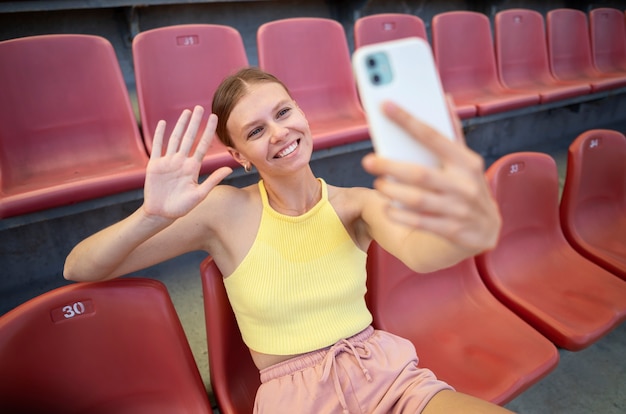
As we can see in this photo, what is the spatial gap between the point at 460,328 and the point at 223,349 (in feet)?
1.91

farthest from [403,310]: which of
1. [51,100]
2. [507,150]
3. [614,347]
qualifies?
[507,150]

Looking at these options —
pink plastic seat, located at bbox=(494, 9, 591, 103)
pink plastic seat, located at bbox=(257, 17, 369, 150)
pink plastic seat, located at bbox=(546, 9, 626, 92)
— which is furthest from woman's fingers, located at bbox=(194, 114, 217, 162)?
pink plastic seat, located at bbox=(546, 9, 626, 92)

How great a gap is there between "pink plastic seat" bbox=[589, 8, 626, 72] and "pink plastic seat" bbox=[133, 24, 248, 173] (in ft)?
8.37

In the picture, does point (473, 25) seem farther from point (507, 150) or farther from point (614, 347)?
point (614, 347)

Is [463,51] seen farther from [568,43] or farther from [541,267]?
[541,267]

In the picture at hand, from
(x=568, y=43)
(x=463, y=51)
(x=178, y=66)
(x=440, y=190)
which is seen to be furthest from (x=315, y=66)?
(x=568, y=43)

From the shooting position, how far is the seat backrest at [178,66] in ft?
5.00

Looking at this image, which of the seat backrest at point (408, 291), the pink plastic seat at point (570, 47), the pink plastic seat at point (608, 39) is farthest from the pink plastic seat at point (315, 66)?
the pink plastic seat at point (608, 39)

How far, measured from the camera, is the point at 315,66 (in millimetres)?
1874

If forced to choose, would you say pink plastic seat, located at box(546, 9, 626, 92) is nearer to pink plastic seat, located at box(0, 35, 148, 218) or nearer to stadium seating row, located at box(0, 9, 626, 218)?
stadium seating row, located at box(0, 9, 626, 218)

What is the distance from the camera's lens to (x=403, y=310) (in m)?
1.04

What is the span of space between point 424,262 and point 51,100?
1.37 meters

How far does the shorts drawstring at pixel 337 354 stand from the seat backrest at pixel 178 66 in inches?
39.8

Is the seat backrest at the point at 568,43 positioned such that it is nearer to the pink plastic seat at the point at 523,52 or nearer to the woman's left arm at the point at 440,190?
the pink plastic seat at the point at 523,52
